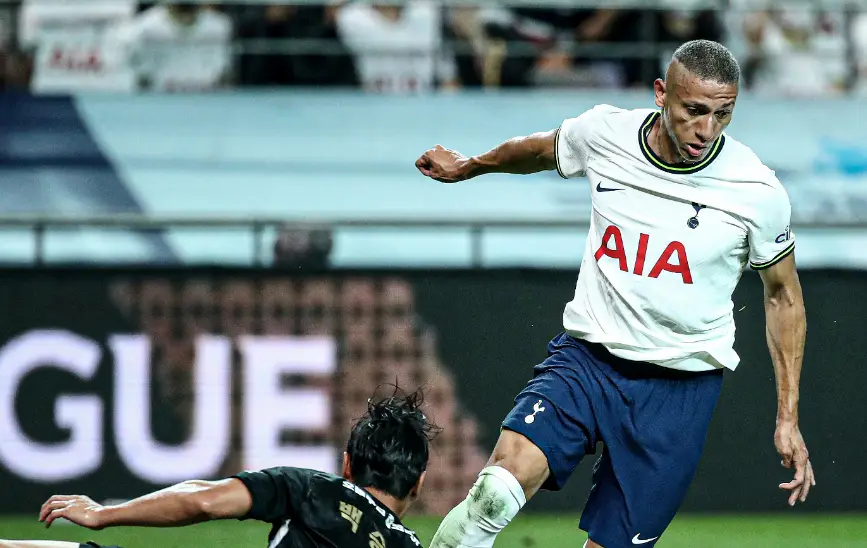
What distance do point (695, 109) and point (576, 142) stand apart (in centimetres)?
57

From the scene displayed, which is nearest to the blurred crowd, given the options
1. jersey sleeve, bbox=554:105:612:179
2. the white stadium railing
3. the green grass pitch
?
the white stadium railing

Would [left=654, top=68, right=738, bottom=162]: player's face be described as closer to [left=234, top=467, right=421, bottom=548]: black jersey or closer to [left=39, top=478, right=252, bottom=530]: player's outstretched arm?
[left=234, top=467, right=421, bottom=548]: black jersey

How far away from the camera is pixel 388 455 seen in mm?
4016

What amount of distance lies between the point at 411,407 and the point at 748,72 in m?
8.14

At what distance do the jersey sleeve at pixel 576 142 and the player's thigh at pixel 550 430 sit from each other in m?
0.73

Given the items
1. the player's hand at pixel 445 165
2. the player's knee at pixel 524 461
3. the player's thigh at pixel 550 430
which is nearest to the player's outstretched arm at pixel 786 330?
the player's thigh at pixel 550 430

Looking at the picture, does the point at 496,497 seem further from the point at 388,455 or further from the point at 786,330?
the point at 786,330

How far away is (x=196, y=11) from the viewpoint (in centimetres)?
1095

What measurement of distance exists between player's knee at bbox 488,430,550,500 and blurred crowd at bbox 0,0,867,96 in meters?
6.83

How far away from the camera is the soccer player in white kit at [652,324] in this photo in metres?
4.63

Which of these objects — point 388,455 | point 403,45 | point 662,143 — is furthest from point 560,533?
point 403,45

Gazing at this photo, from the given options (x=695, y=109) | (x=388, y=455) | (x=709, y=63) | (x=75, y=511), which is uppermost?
(x=709, y=63)

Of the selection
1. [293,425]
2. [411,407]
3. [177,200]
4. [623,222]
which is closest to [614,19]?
[177,200]

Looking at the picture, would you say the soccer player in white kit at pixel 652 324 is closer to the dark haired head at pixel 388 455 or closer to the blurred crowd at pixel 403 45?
the dark haired head at pixel 388 455
